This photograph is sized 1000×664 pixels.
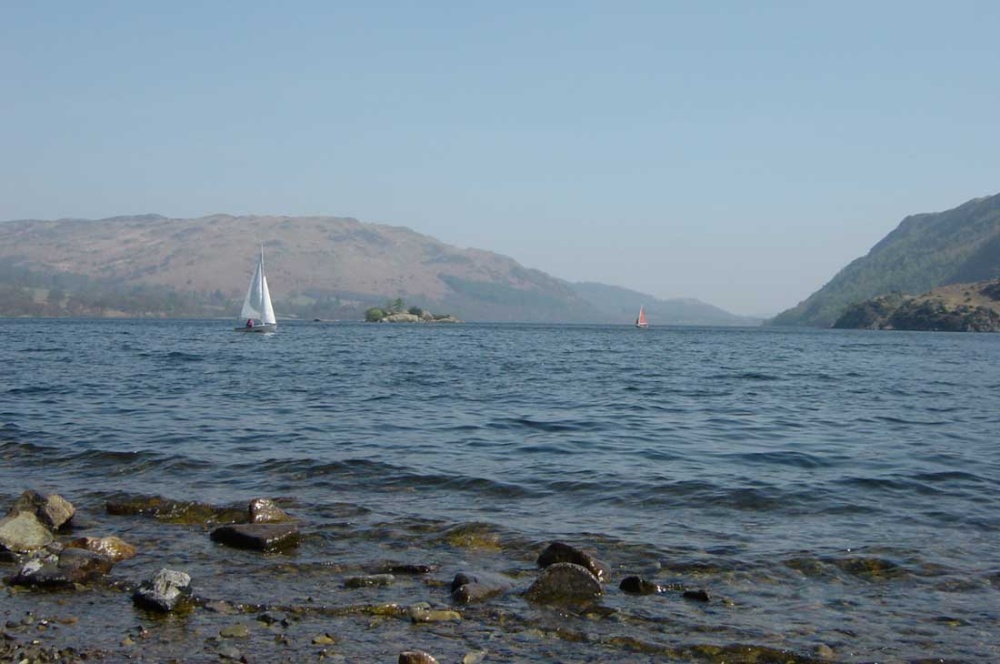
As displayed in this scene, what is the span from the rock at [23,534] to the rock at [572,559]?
6.98 meters

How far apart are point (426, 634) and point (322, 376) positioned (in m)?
37.4

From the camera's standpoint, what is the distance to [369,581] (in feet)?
35.5

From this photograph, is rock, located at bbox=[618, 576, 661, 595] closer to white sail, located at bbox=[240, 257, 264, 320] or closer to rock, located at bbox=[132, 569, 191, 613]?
rock, located at bbox=[132, 569, 191, 613]

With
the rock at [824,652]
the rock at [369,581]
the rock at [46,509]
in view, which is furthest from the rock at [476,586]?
the rock at [46,509]

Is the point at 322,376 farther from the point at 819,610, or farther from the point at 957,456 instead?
the point at 819,610

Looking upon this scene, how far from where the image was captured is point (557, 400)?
34.5 meters

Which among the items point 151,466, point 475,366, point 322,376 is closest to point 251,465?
point 151,466

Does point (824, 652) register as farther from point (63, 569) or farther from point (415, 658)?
point (63, 569)

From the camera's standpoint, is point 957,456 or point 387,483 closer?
point 387,483

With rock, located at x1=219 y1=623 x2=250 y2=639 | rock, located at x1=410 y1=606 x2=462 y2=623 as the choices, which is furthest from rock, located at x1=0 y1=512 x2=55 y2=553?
rock, located at x1=410 y1=606 x2=462 y2=623

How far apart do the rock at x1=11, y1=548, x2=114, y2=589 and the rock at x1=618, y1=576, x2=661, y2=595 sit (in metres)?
6.58

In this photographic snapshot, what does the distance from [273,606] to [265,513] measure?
390 centimetres

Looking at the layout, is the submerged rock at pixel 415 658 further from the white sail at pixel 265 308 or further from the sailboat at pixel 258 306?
the white sail at pixel 265 308

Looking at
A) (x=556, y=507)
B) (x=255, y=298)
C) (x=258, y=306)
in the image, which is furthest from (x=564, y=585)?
(x=258, y=306)
